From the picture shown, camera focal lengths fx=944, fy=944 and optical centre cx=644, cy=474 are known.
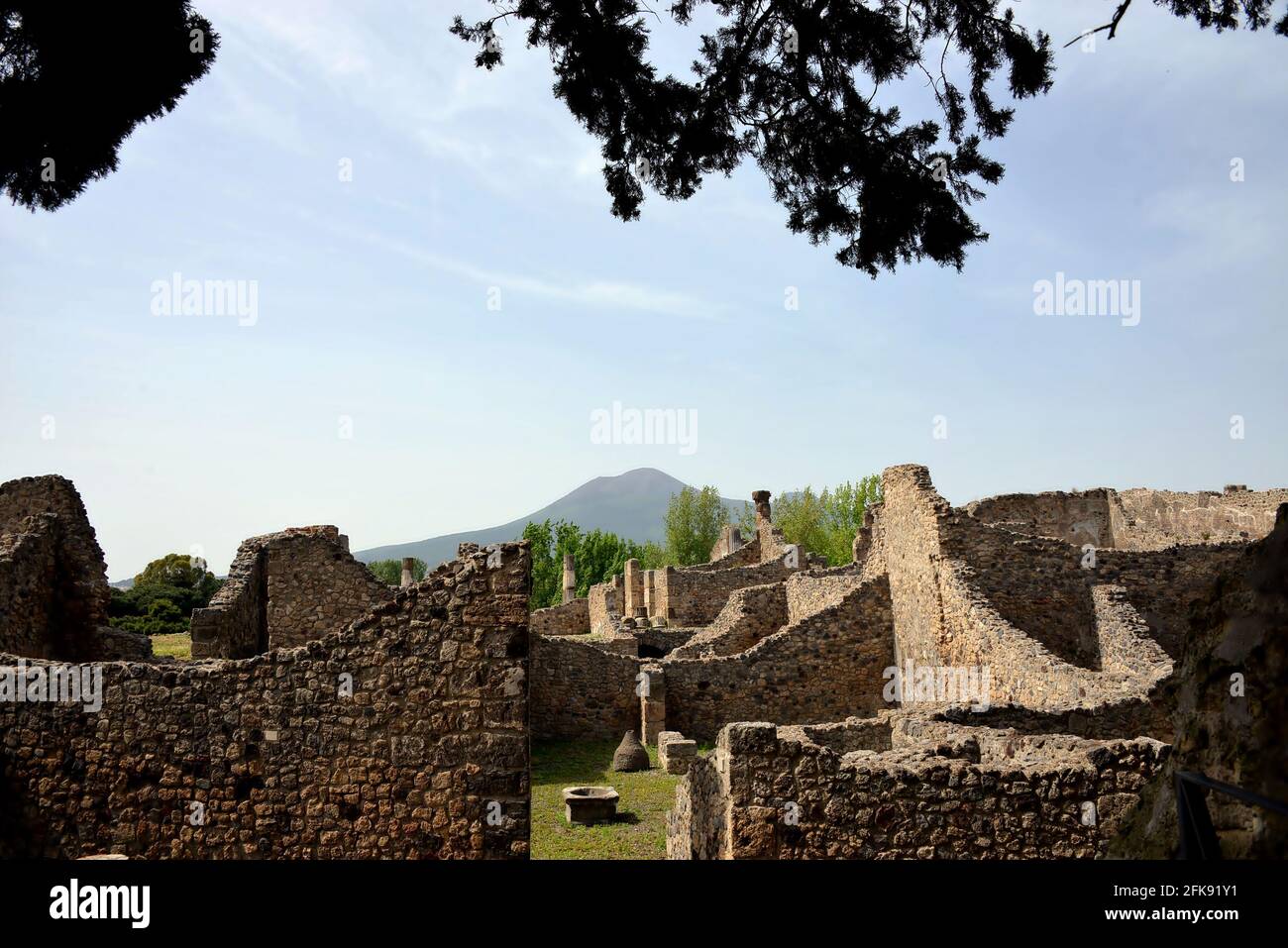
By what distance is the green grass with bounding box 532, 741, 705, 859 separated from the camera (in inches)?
420

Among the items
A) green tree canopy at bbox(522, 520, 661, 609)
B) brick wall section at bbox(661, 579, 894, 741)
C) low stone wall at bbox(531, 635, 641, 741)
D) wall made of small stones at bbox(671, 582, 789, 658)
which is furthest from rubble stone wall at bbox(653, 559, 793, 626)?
green tree canopy at bbox(522, 520, 661, 609)

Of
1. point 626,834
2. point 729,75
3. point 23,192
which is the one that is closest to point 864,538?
point 626,834

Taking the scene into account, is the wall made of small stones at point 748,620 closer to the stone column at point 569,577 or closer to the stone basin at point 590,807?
the stone basin at point 590,807

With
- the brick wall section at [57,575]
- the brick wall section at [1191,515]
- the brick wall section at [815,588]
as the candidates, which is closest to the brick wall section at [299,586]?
the brick wall section at [57,575]

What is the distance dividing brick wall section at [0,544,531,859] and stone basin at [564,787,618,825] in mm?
4526

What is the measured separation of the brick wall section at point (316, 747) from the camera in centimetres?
766

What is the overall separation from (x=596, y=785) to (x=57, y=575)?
7933 mm

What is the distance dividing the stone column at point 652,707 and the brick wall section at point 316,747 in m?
10.4

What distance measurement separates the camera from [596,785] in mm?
14266

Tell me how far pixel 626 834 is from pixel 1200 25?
9.80 metres

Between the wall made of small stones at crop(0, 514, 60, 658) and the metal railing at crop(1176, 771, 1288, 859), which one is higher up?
the wall made of small stones at crop(0, 514, 60, 658)

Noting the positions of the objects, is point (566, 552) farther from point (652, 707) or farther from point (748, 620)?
point (652, 707)

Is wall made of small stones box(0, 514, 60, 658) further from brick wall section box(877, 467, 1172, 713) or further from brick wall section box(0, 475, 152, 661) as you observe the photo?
brick wall section box(877, 467, 1172, 713)
